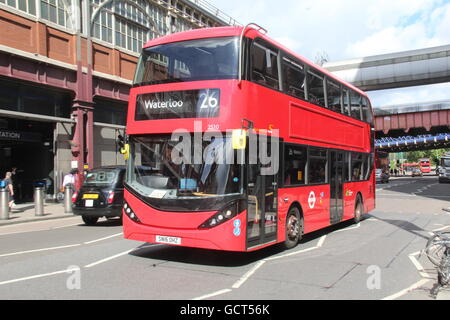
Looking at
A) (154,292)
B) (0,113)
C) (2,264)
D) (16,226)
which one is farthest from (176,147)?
(0,113)

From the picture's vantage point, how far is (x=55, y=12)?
68.7 ft

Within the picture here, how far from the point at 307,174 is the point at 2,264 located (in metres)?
6.24


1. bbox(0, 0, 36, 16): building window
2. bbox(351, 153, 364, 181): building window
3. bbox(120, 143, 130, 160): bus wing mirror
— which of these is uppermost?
bbox(0, 0, 36, 16): building window

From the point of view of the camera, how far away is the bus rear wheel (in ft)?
28.2

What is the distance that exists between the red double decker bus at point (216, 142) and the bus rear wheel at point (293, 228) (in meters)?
0.02

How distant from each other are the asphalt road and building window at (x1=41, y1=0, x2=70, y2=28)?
13458mm

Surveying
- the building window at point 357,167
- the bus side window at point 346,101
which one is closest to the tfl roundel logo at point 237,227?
the bus side window at point 346,101

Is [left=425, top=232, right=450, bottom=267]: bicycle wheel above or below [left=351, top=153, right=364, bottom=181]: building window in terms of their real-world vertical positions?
below

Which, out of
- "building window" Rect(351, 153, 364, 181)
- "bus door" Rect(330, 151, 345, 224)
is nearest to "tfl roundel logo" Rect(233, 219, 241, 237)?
"bus door" Rect(330, 151, 345, 224)

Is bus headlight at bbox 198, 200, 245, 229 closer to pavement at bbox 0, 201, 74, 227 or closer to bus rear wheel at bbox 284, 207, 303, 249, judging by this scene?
bus rear wheel at bbox 284, 207, 303, 249

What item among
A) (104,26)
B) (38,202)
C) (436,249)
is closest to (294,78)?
(436,249)
